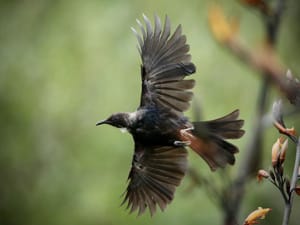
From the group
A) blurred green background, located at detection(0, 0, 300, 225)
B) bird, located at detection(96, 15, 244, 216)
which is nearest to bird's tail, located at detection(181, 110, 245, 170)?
bird, located at detection(96, 15, 244, 216)

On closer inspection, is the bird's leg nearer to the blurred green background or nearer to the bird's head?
the bird's head

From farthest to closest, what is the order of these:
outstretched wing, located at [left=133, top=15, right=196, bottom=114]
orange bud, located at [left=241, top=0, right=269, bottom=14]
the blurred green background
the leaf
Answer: the blurred green background < orange bud, located at [left=241, top=0, right=269, bottom=14] < outstretched wing, located at [left=133, top=15, right=196, bottom=114] < the leaf

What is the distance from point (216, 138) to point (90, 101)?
5.33 metres

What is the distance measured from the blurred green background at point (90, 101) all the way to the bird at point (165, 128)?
3747 mm

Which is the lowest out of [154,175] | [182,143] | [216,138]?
[154,175]

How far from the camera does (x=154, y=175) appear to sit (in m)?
4.41

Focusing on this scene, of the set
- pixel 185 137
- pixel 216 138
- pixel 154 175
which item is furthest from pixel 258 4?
pixel 154 175

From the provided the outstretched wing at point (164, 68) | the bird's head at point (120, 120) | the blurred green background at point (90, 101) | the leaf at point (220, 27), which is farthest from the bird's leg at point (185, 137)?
the blurred green background at point (90, 101)

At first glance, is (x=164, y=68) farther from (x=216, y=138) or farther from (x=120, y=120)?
(x=216, y=138)

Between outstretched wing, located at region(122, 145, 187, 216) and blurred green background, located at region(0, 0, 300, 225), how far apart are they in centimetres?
382

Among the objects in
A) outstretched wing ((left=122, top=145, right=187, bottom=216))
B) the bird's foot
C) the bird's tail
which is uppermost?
the bird's tail

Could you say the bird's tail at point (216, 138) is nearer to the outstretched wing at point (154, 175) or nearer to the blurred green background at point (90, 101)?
the outstretched wing at point (154, 175)

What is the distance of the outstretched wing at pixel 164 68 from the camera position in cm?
444

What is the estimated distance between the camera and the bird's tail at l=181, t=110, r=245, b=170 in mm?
4223
